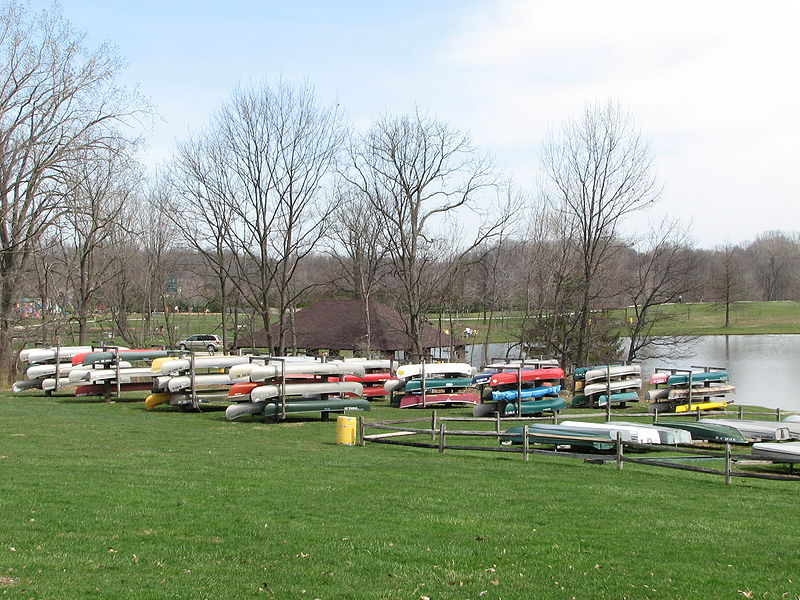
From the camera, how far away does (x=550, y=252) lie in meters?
56.0

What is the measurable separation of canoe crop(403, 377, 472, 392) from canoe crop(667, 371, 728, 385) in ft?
25.9

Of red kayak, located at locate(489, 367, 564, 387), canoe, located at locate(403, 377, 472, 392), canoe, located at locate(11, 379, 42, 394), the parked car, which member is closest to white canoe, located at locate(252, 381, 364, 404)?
canoe, located at locate(403, 377, 472, 392)

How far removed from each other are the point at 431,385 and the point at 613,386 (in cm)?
752

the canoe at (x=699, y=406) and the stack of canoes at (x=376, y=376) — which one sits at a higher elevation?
the stack of canoes at (x=376, y=376)

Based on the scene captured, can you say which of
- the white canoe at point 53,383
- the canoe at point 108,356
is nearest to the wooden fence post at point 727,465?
the canoe at point 108,356

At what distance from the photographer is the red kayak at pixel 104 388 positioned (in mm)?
27797

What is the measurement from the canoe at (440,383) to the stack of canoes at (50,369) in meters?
9.82

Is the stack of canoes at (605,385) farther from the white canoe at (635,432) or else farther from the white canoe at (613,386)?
the white canoe at (635,432)

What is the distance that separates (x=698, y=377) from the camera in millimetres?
32719

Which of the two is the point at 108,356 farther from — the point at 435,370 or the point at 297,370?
the point at 435,370

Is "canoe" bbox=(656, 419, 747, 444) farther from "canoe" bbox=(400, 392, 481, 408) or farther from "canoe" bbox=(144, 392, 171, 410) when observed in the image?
"canoe" bbox=(144, 392, 171, 410)

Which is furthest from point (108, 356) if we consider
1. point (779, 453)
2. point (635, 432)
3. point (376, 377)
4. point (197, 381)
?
point (779, 453)

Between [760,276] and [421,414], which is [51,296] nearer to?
[421,414]

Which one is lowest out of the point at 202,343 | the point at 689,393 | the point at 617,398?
the point at 617,398
